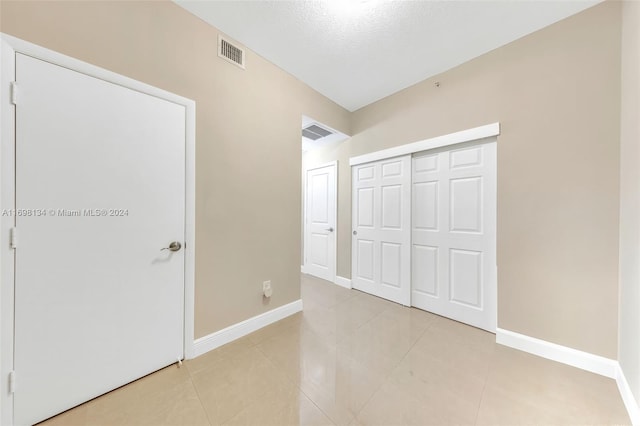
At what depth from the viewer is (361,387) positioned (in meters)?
1.51

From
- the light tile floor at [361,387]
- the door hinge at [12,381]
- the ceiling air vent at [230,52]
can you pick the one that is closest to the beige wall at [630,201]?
the light tile floor at [361,387]

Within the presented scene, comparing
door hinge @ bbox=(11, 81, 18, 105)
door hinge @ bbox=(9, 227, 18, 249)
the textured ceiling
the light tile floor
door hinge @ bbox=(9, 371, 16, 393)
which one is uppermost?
the textured ceiling

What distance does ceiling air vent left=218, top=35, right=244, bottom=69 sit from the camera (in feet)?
6.51

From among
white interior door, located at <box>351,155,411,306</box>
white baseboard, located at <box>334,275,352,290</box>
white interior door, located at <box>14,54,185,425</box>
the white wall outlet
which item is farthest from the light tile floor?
white baseboard, located at <box>334,275,352,290</box>

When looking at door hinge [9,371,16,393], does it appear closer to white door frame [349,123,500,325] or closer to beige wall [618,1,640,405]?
white door frame [349,123,500,325]

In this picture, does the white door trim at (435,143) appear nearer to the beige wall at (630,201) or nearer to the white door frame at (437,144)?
the white door frame at (437,144)

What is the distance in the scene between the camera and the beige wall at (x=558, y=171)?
5.46 feet

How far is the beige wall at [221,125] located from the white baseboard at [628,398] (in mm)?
2527

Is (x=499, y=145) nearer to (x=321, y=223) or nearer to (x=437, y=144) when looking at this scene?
(x=437, y=144)

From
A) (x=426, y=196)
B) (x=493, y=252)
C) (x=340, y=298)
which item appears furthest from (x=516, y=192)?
(x=340, y=298)

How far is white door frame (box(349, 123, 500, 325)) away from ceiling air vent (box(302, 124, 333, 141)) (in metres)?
0.61

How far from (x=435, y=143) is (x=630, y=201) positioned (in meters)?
1.50

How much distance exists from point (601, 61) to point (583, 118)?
43 cm

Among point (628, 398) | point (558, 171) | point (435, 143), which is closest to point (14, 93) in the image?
point (435, 143)
